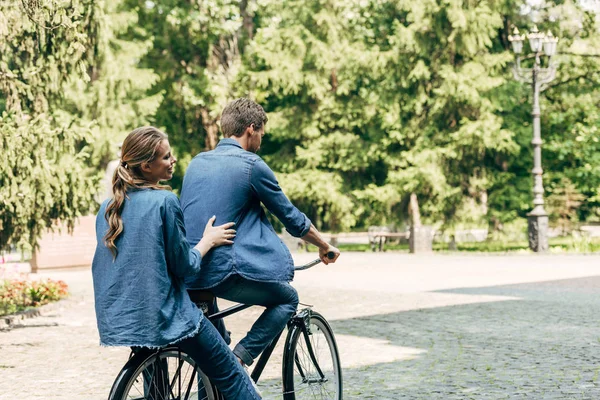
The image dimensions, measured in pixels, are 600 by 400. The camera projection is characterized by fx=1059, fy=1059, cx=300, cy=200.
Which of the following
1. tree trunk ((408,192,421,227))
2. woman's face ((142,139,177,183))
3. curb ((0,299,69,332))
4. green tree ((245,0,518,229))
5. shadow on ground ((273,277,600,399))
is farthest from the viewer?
tree trunk ((408,192,421,227))

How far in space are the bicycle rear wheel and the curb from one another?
24.9 ft

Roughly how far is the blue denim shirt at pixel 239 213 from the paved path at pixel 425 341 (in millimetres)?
2274

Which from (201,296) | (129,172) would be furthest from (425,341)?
(129,172)

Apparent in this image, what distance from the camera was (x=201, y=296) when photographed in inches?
192

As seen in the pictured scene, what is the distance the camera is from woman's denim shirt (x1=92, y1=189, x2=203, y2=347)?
4211mm

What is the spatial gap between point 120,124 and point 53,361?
28.7 meters

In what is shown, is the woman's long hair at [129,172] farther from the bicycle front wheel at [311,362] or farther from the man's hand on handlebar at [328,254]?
the bicycle front wheel at [311,362]

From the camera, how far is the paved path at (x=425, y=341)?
745 centimetres

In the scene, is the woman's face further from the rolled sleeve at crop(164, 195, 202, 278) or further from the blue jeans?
the blue jeans

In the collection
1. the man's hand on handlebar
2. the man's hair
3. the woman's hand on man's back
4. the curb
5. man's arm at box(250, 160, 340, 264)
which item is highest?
the man's hair

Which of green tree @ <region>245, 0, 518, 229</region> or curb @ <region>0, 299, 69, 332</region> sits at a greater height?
green tree @ <region>245, 0, 518, 229</region>

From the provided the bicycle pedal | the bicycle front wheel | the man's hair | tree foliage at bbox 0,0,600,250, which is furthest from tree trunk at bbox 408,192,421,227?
the bicycle pedal

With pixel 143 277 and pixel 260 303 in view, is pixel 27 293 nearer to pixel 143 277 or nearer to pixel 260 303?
pixel 260 303

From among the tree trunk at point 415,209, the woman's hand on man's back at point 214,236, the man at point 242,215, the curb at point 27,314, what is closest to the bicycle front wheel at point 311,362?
the man at point 242,215
